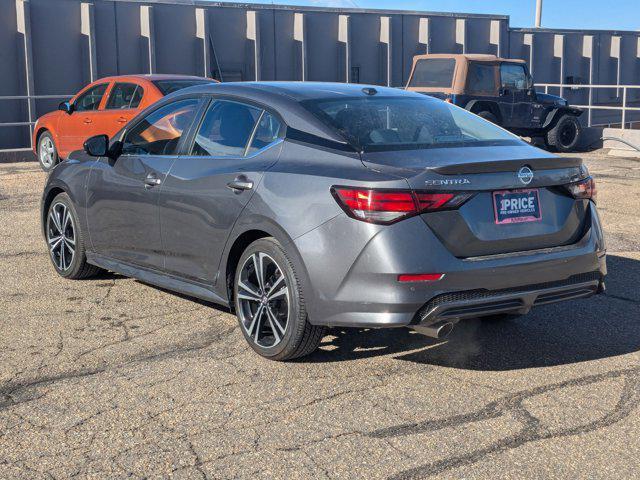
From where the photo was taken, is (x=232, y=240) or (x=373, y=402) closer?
(x=373, y=402)

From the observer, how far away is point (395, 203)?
4.40 m

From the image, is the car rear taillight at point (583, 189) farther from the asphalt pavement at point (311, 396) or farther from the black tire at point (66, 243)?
the black tire at point (66, 243)

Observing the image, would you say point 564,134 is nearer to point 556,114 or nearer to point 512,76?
point 556,114

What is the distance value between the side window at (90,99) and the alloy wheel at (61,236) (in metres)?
6.75

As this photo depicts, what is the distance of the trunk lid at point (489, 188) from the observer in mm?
4457

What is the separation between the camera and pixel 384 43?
2662 cm

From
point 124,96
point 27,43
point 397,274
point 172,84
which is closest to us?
point 397,274

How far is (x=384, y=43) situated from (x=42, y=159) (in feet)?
44.6

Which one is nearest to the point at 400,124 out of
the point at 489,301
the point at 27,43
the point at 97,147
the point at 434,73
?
the point at 489,301

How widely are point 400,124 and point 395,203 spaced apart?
914 mm

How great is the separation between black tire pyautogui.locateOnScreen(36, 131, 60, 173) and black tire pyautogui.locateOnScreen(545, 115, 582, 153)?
10.2 m

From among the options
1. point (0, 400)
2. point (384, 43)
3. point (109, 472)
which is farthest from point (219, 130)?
point (384, 43)

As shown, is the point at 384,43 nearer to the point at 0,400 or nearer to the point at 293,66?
the point at 293,66

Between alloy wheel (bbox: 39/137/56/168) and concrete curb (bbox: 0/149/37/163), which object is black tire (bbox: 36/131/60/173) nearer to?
alloy wheel (bbox: 39/137/56/168)
